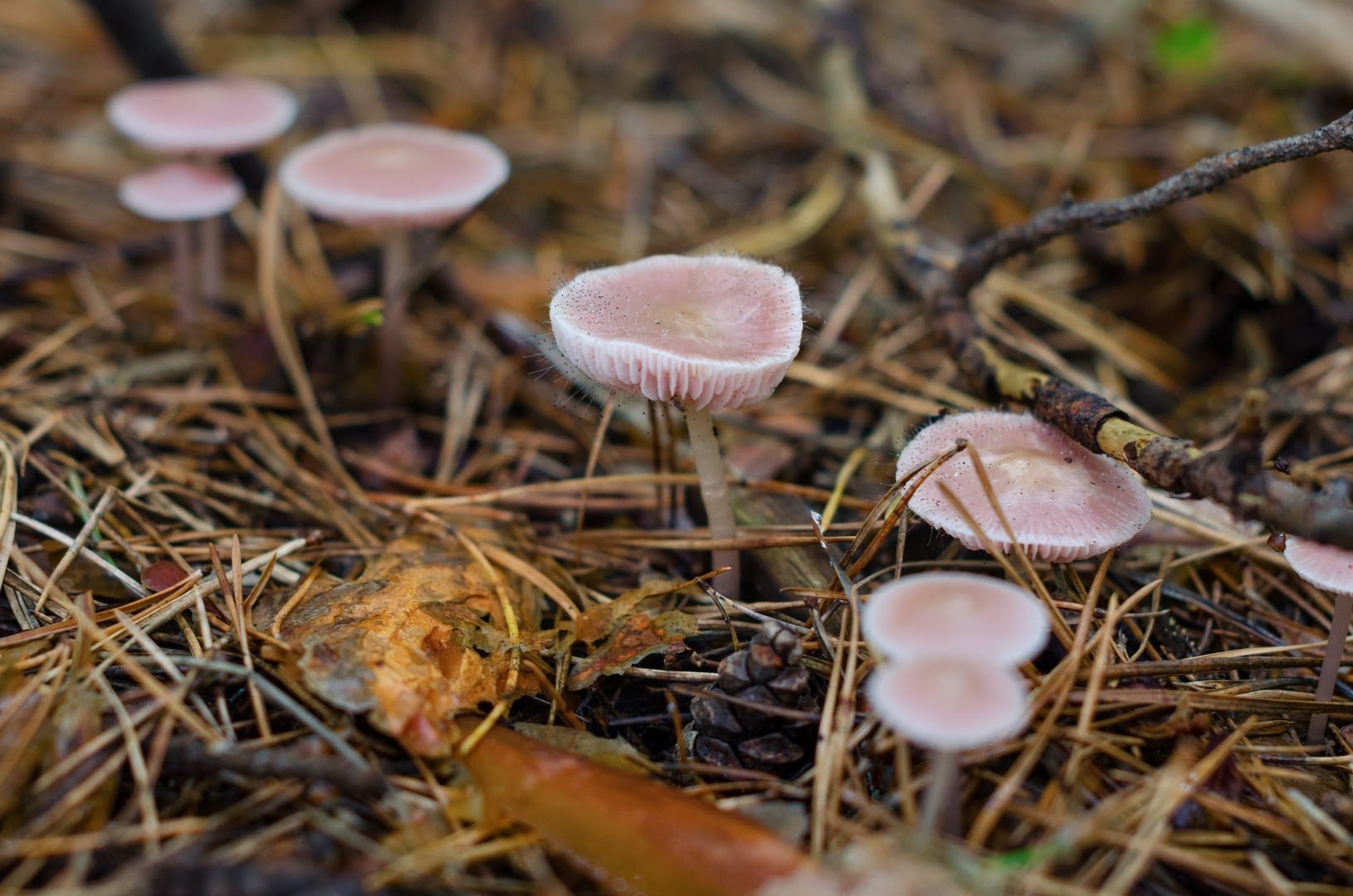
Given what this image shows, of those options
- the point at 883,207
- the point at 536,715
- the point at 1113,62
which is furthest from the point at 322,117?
the point at 1113,62

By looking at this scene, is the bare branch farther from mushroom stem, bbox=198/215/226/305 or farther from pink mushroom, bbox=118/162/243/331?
mushroom stem, bbox=198/215/226/305

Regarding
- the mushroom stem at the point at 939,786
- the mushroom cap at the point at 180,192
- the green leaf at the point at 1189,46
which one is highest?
the green leaf at the point at 1189,46

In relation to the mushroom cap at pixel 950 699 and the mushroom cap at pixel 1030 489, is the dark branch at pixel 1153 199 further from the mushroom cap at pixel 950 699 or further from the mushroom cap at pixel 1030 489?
the mushroom cap at pixel 950 699

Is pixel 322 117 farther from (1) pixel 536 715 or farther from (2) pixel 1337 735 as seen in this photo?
(2) pixel 1337 735

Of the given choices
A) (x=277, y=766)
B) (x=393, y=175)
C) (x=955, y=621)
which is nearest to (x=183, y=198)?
(x=393, y=175)

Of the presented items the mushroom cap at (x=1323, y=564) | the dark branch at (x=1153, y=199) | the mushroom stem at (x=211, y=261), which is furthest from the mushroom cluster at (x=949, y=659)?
the mushroom stem at (x=211, y=261)

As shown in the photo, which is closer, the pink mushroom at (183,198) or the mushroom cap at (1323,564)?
the mushroom cap at (1323,564)

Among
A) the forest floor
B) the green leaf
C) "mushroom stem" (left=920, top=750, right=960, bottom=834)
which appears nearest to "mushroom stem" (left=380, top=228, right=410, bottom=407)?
the forest floor
